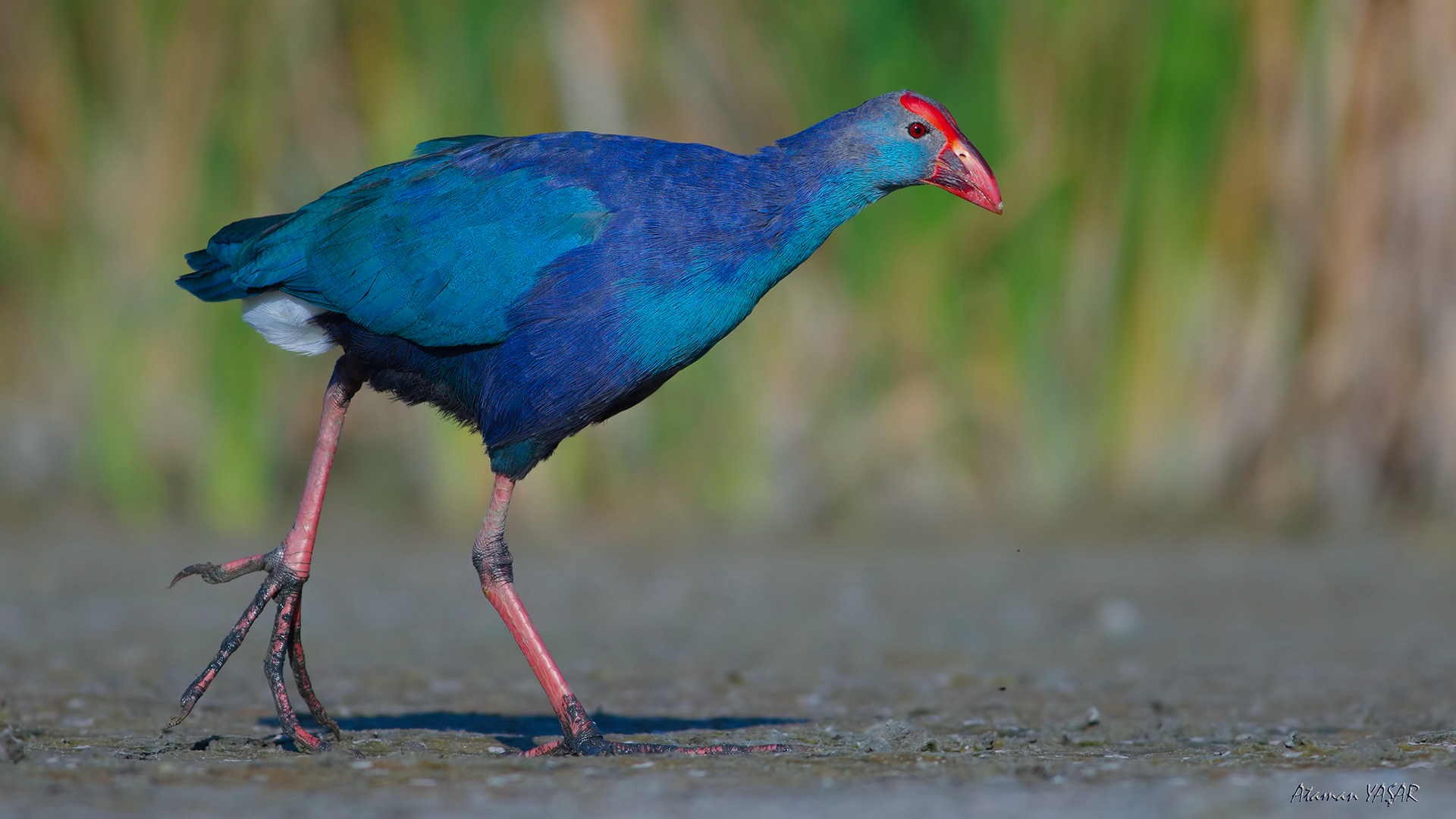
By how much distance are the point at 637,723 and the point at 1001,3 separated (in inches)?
134

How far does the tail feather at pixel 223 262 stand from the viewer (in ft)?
13.0

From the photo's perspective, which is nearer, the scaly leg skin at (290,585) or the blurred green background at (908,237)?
the scaly leg skin at (290,585)

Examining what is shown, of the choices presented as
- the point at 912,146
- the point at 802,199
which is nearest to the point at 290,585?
the point at 802,199

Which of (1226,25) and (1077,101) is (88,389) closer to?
(1077,101)

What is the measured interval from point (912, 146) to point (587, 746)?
5.05ft

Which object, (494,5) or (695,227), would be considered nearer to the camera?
(695,227)

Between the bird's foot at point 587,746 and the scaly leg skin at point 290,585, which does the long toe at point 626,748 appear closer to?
the bird's foot at point 587,746

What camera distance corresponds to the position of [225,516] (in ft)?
21.1

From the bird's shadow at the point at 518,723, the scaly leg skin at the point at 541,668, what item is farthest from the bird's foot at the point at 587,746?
the bird's shadow at the point at 518,723

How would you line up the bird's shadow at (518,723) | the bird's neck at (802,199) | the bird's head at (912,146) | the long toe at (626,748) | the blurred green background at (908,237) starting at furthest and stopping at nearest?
1. the blurred green background at (908,237)
2. the bird's shadow at (518,723)
3. the bird's head at (912,146)
4. the bird's neck at (802,199)
5. the long toe at (626,748)

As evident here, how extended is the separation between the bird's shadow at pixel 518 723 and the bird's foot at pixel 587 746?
0.32m

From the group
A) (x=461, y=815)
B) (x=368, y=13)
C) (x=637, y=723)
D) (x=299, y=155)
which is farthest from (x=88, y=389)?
(x=461, y=815)

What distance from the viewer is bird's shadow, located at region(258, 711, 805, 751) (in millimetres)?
3975

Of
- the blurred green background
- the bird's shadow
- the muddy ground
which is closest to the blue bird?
the bird's shadow
